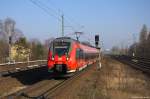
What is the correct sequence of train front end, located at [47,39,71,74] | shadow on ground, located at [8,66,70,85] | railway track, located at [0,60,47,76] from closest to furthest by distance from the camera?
train front end, located at [47,39,71,74], shadow on ground, located at [8,66,70,85], railway track, located at [0,60,47,76]

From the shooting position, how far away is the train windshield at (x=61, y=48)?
26.0 m

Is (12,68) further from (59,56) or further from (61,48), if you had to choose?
(59,56)

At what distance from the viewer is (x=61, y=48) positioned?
86.1 ft

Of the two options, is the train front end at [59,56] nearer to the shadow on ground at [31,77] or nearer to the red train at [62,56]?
the red train at [62,56]

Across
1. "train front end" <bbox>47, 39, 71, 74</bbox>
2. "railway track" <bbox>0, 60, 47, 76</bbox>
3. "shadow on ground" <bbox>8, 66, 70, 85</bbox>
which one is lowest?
"shadow on ground" <bbox>8, 66, 70, 85</bbox>

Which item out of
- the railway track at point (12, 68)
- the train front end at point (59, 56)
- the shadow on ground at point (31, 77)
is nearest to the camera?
the train front end at point (59, 56)

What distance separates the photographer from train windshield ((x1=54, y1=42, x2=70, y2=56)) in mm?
26005

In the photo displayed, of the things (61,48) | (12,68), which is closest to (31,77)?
(61,48)

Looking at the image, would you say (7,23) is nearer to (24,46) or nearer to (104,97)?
(24,46)

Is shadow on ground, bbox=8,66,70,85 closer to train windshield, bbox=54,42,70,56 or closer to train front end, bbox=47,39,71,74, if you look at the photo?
train front end, bbox=47,39,71,74

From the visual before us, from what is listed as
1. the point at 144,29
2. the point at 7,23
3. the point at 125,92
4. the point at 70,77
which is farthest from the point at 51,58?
the point at 144,29

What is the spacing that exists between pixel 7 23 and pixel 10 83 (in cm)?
10502

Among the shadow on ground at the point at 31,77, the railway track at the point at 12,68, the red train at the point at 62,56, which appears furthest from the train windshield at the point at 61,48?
the railway track at the point at 12,68

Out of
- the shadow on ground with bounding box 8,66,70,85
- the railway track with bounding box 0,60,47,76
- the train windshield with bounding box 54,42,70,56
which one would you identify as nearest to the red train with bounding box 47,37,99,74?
the train windshield with bounding box 54,42,70,56
